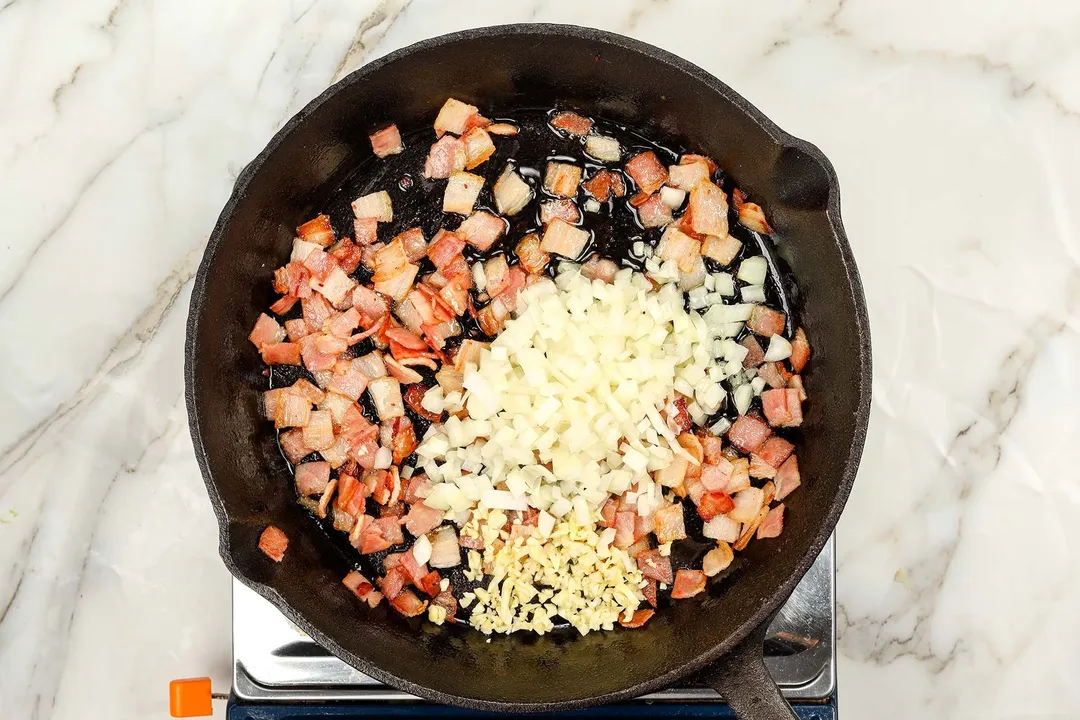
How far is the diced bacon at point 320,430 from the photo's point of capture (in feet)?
4.03

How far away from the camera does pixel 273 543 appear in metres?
1.17

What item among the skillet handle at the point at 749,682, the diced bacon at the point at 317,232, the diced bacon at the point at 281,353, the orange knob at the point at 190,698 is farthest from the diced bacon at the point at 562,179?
the orange knob at the point at 190,698

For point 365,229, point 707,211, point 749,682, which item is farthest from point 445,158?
point 749,682

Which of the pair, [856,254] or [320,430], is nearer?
[320,430]

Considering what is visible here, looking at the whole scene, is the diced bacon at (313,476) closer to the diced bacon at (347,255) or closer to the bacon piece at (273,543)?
the bacon piece at (273,543)

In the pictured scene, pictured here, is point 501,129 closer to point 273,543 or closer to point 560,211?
point 560,211

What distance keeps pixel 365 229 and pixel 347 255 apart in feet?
0.16

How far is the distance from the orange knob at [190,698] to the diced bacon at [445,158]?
0.85 metres

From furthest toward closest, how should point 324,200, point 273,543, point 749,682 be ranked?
1. point 324,200
2. point 273,543
3. point 749,682
